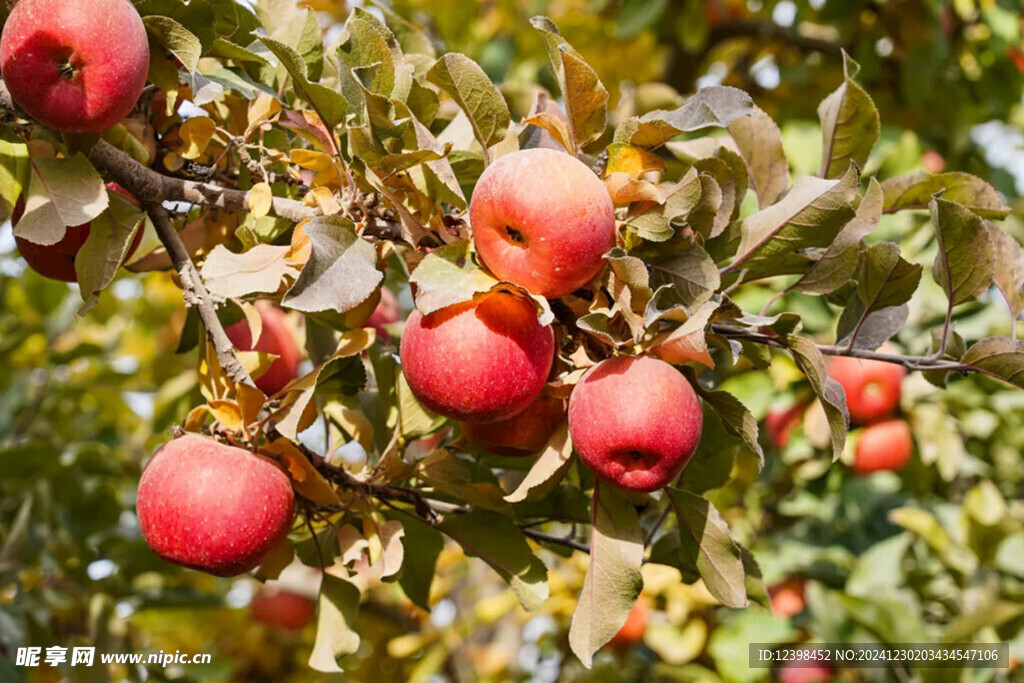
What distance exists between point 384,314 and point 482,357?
0.52 metres

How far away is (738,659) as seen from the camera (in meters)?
2.03

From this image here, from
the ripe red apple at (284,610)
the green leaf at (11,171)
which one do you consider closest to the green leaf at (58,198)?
the green leaf at (11,171)

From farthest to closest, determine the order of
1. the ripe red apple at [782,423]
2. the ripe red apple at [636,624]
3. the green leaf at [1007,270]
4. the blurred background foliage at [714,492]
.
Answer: the ripe red apple at [636,624] < the ripe red apple at [782,423] < the blurred background foliage at [714,492] < the green leaf at [1007,270]

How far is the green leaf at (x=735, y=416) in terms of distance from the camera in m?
0.86

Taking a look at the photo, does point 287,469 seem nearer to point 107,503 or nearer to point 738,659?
point 107,503

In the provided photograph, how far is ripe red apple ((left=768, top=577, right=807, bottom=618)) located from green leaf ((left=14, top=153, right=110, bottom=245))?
1837 mm

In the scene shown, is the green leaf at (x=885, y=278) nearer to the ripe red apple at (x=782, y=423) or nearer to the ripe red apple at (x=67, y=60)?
the ripe red apple at (x=67, y=60)

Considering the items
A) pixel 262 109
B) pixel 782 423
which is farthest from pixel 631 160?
pixel 782 423

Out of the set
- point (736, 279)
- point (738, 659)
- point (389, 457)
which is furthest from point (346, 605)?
point (738, 659)

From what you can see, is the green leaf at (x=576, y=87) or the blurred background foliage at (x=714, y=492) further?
the blurred background foliage at (x=714, y=492)

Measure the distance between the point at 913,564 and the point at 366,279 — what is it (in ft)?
6.51

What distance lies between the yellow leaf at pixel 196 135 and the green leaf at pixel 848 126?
0.66m

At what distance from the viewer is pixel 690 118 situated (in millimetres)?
838

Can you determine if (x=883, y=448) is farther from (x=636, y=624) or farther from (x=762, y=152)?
(x=762, y=152)
